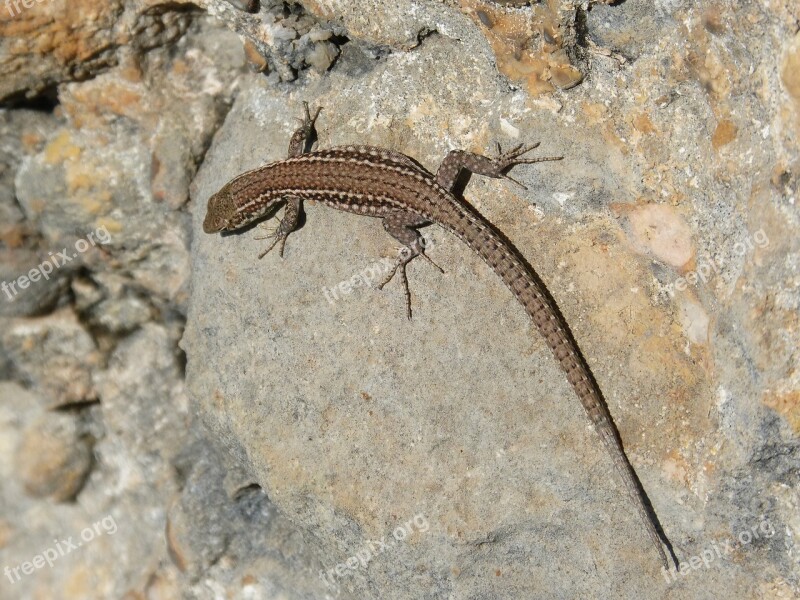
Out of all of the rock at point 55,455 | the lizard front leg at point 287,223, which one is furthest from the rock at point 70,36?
the rock at point 55,455

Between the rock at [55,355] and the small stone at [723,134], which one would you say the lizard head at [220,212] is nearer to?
the rock at [55,355]

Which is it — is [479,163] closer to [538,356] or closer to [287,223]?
[538,356]

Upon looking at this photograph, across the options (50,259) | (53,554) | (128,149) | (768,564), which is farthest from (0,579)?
(768,564)

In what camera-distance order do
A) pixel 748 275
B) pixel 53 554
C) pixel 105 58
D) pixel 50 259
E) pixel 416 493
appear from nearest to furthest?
pixel 748 275
pixel 416 493
pixel 105 58
pixel 50 259
pixel 53 554

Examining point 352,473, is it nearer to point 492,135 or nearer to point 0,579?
point 492,135

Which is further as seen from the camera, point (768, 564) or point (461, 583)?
point (461, 583)

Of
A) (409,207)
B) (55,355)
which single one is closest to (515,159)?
(409,207)

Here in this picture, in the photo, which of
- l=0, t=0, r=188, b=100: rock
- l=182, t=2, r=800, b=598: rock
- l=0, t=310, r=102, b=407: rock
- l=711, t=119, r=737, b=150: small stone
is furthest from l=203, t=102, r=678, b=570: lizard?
l=0, t=310, r=102, b=407: rock
